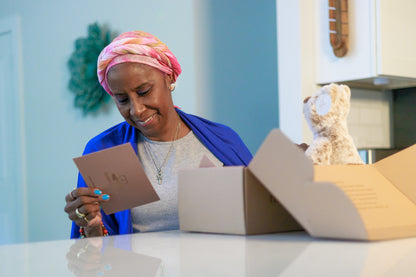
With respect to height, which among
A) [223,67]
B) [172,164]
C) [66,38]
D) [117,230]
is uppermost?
[66,38]

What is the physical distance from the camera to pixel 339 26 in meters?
2.65

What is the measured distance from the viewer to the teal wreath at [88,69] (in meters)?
3.78

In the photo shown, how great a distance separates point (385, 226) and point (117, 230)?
1.11 metres

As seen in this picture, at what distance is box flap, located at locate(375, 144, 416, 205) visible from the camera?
0.94 meters

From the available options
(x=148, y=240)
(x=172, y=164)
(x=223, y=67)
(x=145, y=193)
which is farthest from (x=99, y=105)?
(x=148, y=240)

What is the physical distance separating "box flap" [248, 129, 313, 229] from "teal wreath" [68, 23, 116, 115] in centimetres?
302

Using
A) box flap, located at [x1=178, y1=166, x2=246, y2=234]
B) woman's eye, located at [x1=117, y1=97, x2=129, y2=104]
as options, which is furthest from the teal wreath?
box flap, located at [x1=178, y1=166, x2=246, y2=234]

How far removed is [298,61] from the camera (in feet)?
8.83

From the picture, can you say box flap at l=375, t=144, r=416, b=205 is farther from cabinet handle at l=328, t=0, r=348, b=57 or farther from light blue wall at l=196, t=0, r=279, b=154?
light blue wall at l=196, t=0, r=279, b=154

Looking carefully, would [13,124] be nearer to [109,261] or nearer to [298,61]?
[298,61]

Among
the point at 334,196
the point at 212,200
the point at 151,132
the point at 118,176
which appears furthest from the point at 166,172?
the point at 334,196

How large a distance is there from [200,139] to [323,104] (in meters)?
0.78

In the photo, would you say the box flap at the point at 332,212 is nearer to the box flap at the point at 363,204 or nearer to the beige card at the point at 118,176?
the box flap at the point at 363,204

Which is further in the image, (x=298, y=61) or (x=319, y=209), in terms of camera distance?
(x=298, y=61)
